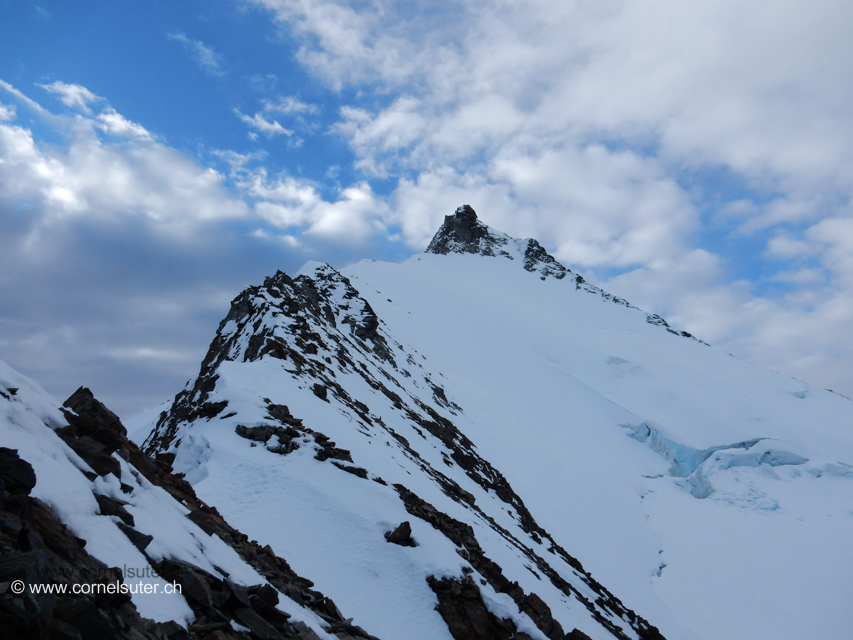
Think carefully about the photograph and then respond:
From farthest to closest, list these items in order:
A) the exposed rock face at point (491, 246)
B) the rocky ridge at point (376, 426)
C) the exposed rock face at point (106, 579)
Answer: the exposed rock face at point (491, 246), the rocky ridge at point (376, 426), the exposed rock face at point (106, 579)

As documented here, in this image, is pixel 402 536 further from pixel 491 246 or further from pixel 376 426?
pixel 491 246

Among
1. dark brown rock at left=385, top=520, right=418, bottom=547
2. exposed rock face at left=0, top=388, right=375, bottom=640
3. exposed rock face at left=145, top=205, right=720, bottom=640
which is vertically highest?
exposed rock face at left=145, top=205, right=720, bottom=640

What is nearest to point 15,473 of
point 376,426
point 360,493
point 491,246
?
point 360,493

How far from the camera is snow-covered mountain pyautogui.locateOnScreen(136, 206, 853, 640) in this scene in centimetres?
1109

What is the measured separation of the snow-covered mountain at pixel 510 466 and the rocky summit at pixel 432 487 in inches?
4.8

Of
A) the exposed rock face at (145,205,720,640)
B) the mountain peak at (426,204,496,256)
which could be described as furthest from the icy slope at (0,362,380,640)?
the mountain peak at (426,204,496,256)

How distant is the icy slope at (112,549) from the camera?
13.4 feet

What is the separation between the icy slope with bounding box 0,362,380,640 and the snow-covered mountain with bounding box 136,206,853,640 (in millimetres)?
2568

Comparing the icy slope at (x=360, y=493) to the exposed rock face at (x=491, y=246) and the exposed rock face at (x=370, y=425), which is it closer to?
the exposed rock face at (x=370, y=425)

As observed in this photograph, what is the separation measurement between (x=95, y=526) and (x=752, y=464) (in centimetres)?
5191

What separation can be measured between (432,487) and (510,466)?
646 inches

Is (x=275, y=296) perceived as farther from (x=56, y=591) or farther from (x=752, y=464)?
(x=752, y=464)

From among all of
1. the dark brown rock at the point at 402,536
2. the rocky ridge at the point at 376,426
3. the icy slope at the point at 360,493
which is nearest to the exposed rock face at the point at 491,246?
the rocky ridge at the point at 376,426

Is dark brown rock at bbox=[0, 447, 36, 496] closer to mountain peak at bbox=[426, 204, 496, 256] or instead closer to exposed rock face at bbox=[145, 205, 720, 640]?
exposed rock face at bbox=[145, 205, 720, 640]
